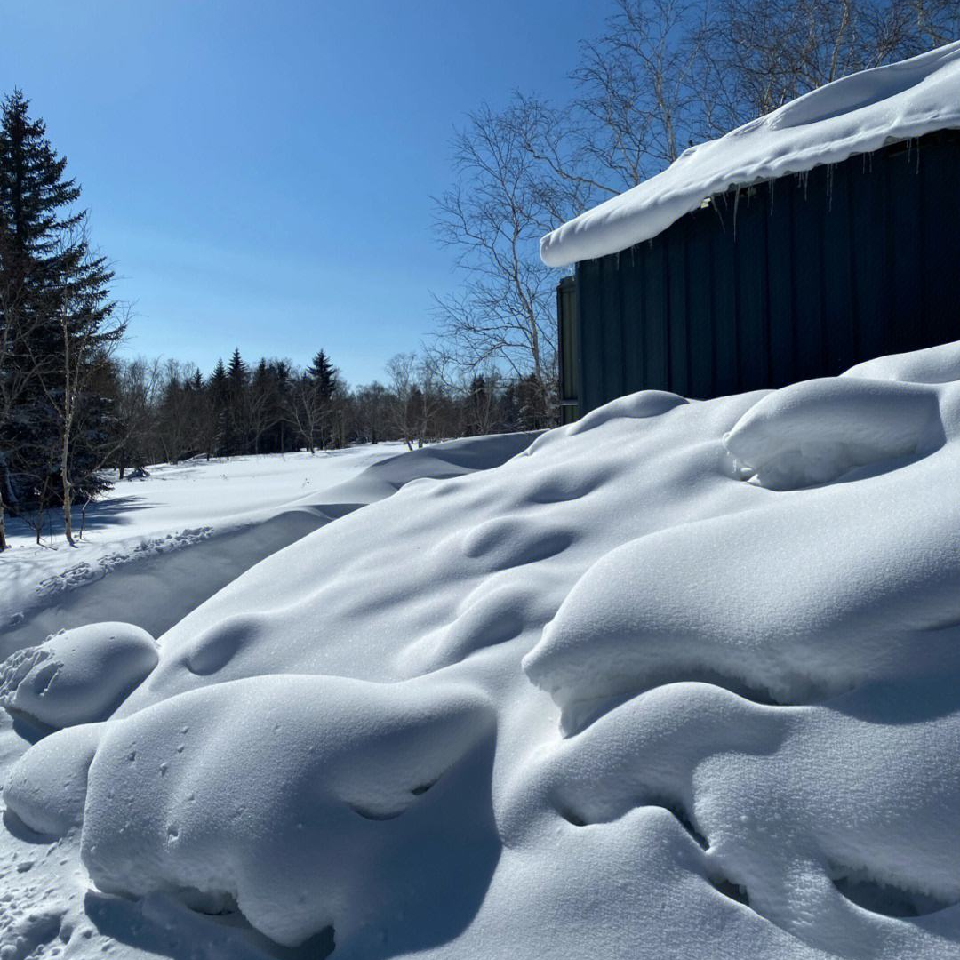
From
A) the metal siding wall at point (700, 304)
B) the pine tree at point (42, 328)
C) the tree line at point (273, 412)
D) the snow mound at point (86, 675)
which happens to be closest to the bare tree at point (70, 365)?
the pine tree at point (42, 328)

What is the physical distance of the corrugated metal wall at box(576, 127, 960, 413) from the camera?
3.74m

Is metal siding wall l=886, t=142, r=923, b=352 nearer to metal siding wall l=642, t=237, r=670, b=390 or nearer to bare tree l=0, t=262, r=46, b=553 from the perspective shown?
metal siding wall l=642, t=237, r=670, b=390

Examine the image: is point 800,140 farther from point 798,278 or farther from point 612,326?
point 612,326

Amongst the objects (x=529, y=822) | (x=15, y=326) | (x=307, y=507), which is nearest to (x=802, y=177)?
(x=529, y=822)

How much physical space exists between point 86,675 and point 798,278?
438cm

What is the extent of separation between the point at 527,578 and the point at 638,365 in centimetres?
327

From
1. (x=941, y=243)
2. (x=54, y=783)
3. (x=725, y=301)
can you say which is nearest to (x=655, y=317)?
(x=725, y=301)

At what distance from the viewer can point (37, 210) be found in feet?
56.3

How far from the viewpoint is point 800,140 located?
12.7 feet

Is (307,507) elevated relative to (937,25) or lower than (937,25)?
lower

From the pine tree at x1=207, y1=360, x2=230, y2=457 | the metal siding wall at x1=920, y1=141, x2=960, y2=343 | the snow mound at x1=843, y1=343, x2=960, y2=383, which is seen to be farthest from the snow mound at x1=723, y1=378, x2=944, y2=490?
the pine tree at x1=207, y1=360, x2=230, y2=457

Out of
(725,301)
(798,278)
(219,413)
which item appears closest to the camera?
(798,278)

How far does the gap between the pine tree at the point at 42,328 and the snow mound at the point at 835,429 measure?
8.56 meters

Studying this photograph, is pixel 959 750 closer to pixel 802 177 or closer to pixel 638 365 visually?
pixel 802 177
